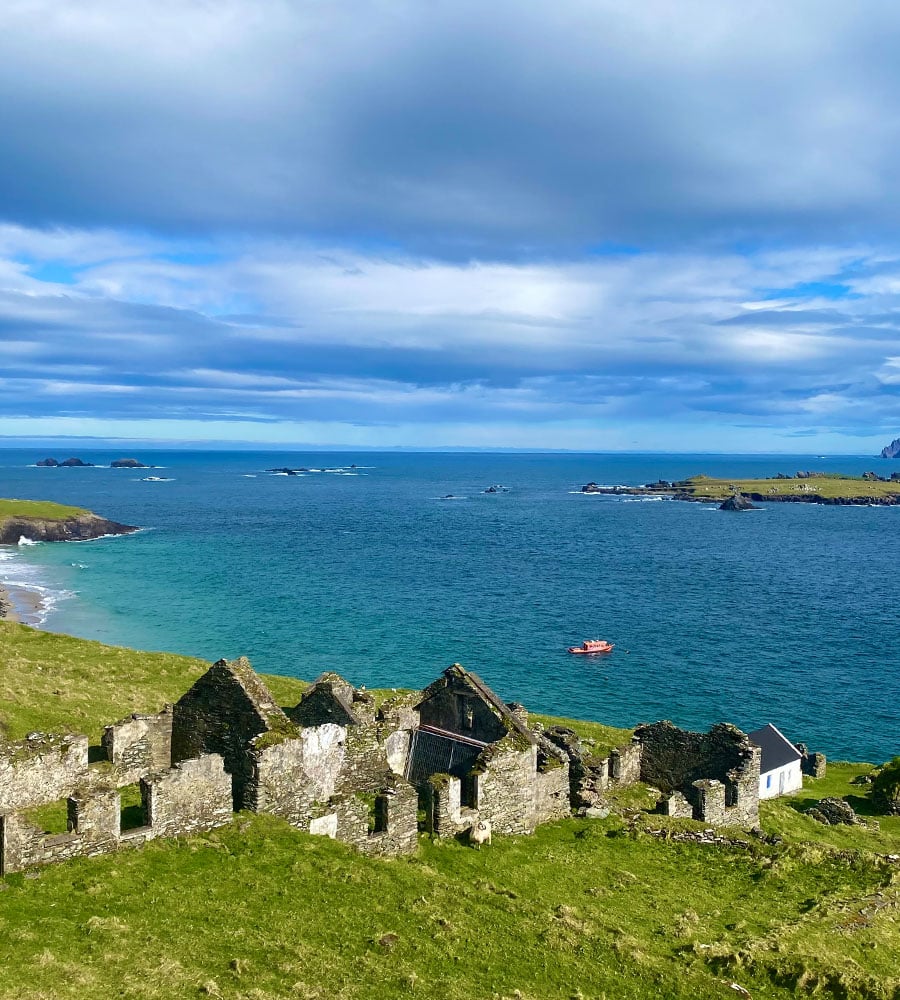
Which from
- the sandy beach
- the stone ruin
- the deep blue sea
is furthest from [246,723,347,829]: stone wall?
the sandy beach

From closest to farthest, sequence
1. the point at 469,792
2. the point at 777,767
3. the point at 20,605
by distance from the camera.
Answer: the point at 469,792 < the point at 777,767 < the point at 20,605

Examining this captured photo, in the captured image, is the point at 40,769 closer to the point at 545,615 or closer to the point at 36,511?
the point at 545,615

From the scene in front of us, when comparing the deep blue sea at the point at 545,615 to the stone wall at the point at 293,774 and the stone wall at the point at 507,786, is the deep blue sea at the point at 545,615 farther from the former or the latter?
the stone wall at the point at 293,774

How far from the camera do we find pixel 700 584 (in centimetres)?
12825

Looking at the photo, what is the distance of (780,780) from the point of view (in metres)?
44.6

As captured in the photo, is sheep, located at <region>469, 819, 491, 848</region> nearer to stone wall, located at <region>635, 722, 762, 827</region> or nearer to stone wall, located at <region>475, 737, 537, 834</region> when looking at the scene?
stone wall, located at <region>475, 737, 537, 834</region>

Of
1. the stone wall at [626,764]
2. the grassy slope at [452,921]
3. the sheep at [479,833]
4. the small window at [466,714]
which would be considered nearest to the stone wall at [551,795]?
the grassy slope at [452,921]

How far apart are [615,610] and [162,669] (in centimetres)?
6817

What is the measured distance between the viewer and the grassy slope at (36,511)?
6708 inches

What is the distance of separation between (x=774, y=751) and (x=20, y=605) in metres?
90.9

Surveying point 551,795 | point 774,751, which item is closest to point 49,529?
point 774,751

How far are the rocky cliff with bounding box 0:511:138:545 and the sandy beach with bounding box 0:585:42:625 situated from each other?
58.6m

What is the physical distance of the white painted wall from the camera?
43.4 m

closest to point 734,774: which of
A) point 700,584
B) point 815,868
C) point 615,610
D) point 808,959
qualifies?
point 815,868
